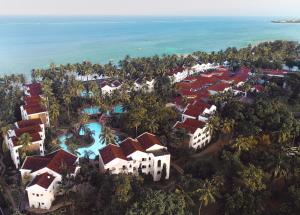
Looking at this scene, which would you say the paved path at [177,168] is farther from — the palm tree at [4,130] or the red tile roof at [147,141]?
the palm tree at [4,130]

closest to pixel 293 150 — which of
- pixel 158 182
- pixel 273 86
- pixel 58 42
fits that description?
pixel 158 182

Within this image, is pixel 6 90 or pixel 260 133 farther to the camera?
pixel 6 90

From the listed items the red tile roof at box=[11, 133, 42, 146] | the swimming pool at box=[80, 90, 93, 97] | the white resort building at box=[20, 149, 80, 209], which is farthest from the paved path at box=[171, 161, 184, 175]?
the swimming pool at box=[80, 90, 93, 97]

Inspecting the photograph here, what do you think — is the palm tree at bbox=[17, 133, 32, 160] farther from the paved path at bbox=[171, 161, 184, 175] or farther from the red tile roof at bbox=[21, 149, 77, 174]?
the paved path at bbox=[171, 161, 184, 175]

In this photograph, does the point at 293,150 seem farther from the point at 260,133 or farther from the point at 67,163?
the point at 67,163

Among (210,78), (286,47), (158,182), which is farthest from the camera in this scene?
(286,47)

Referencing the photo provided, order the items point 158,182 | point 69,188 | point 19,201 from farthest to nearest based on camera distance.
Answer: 1. point 158,182
2. point 19,201
3. point 69,188
